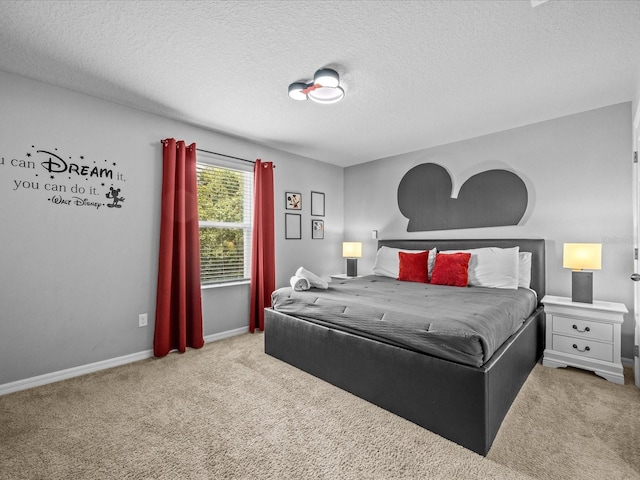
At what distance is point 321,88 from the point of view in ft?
7.81

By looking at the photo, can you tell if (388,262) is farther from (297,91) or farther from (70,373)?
(70,373)

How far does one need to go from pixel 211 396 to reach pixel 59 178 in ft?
7.02

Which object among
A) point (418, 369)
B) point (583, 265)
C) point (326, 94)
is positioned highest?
point (326, 94)

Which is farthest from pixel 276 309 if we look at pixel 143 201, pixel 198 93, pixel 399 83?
pixel 399 83

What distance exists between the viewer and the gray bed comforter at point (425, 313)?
5.74 ft

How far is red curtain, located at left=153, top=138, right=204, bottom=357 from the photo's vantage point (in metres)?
2.98

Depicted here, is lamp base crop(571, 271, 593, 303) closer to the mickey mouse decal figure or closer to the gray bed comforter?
the gray bed comforter

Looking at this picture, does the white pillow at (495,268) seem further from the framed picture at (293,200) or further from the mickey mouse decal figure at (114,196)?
the mickey mouse decal figure at (114,196)

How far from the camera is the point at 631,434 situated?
69.4 inches

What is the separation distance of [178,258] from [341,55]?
2372 millimetres

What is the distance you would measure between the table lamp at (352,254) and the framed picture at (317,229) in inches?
16.3

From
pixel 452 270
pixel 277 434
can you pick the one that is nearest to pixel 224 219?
pixel 277 434

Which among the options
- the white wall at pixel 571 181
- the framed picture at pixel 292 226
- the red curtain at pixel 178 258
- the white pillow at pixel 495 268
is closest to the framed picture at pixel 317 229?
the framed picture at pixel 292 226

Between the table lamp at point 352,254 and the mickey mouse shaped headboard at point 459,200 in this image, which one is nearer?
the mickey mouse shaped headboard at point 459,200
